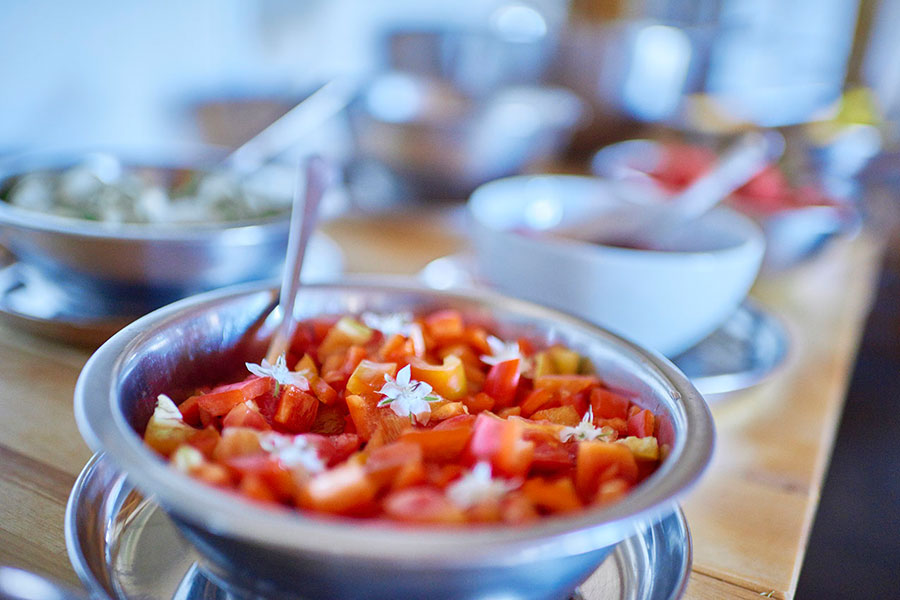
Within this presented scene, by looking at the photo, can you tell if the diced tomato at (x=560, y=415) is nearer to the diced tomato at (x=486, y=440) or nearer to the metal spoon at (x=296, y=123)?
the diced tomato at (x=486, y=440)

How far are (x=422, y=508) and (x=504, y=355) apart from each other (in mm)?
274

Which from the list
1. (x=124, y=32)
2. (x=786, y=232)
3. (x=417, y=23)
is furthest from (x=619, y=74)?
(x=124, y=32)

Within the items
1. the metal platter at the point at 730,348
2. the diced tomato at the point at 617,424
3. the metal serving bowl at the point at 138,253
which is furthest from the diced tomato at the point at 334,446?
the metal serving bowl at the point at 138,253

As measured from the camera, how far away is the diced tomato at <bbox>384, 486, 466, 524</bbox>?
0.45 m

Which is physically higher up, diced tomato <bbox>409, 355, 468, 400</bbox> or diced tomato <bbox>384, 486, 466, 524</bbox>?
diced tomato <bbox>384, 486, 466, 524</bbox>

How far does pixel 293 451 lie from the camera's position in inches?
19.7

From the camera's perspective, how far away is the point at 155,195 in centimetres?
111

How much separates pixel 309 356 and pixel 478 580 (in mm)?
347

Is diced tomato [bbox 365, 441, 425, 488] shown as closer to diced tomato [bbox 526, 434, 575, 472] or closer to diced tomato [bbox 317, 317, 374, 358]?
diced tomato [bbox 526, 434, 575, 472]

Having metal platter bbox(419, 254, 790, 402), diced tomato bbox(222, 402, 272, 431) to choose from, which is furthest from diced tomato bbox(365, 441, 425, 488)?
metal platter bbox(419, 254, 790, 402)

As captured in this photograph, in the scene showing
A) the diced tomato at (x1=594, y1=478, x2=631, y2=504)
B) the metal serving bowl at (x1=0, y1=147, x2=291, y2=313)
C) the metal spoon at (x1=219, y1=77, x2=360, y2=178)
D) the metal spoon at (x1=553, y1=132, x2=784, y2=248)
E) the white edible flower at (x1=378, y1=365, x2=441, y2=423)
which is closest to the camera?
the diced tomato at (x1=594, y1=478, x2=631, y2=504)

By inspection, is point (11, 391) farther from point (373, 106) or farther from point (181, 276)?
point (373, 106)

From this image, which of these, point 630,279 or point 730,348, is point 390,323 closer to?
point 630,279

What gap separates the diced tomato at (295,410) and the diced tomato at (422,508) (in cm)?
17
